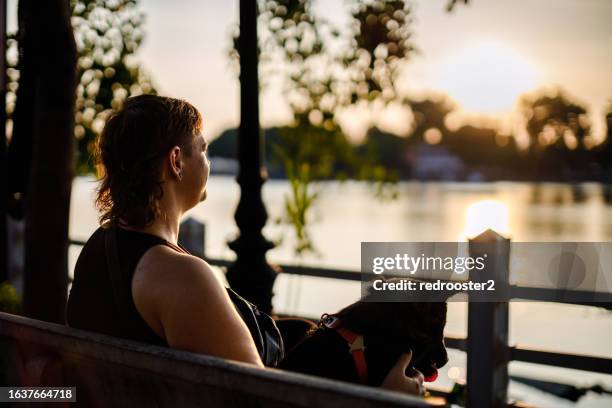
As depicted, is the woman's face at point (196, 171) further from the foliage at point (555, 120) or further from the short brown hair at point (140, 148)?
the foliage at point (555, 120)

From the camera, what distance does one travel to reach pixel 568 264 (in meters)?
4.87

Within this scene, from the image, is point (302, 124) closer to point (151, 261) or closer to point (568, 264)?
point (568, 264)

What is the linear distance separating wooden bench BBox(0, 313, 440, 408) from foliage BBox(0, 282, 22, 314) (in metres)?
2.12

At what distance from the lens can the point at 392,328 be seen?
185cm

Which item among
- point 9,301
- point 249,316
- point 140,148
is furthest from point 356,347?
point 9,301

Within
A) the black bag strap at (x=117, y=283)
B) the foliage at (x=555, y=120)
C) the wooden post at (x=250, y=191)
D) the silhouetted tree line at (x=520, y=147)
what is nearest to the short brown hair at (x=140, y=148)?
the black bag strap at (x=117, y=283)

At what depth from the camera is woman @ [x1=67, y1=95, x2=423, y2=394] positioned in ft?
5.62

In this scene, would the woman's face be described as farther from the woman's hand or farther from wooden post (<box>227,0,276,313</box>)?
wooden post (<box>227,0,276,313</box>)

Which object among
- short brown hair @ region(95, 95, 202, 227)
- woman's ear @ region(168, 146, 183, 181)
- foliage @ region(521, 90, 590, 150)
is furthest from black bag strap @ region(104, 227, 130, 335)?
foliage @ region(521, 90, 590, 150)

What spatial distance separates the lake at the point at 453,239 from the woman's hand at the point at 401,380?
591mm

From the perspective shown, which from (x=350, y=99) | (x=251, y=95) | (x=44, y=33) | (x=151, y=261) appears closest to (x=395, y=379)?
(x=151, y=261)

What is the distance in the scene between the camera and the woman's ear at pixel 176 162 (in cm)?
198

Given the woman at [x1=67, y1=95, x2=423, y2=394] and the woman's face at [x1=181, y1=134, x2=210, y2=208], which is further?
the woman's face at [x1=181, y1=134, x2=210, y2=208]

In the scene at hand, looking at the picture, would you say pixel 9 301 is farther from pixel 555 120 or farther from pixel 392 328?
pixel 555 120
